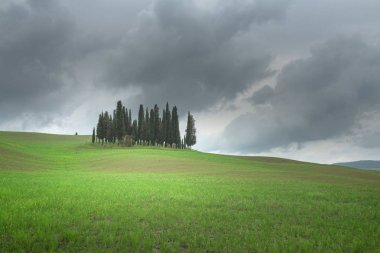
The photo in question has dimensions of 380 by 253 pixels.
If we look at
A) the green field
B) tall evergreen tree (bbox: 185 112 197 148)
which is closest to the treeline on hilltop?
tall evergreen tree (bbox: 185 112 197 148)

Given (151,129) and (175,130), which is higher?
(151,129)

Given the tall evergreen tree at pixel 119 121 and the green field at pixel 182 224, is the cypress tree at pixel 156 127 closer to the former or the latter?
the tall evergreen tree at pixel 119 121

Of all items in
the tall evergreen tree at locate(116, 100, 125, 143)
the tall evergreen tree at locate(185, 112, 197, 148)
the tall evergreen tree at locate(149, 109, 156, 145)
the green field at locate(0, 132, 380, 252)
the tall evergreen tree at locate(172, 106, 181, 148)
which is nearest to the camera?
the green field at locate(0, 132, 380, 252)

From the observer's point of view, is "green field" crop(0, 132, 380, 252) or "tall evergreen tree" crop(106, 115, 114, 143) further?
"tall evergreen tree" crop(106, 115, 114, 143)

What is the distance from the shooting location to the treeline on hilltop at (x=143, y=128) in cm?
11894

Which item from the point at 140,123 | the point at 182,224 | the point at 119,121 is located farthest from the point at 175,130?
the point at 182,224

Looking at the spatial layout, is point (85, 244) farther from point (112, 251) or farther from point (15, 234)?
point (15, 234)

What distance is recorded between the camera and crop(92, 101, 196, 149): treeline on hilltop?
119m

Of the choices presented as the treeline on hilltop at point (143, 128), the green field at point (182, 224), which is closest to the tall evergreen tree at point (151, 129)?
the treeline on hilltop at point (143, 128)

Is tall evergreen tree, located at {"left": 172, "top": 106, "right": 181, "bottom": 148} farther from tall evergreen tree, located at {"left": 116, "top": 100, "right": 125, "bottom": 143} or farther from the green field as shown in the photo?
the green field

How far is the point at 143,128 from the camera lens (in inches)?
4791

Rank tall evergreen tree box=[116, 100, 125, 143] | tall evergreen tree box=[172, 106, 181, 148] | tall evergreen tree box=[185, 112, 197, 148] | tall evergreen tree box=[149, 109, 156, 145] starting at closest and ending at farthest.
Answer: tall evergreen tree box=[116, 100, 125, 143], tall evergreen tree box=[149, 109, 156, 145], tall evergreen tree box=[172, 106, 181, 148], tall evergreen tree box=[185, 112, 197, 148]

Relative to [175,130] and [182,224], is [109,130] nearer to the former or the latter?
[175,130]

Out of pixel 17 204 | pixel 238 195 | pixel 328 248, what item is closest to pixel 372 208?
pixel 238 195
